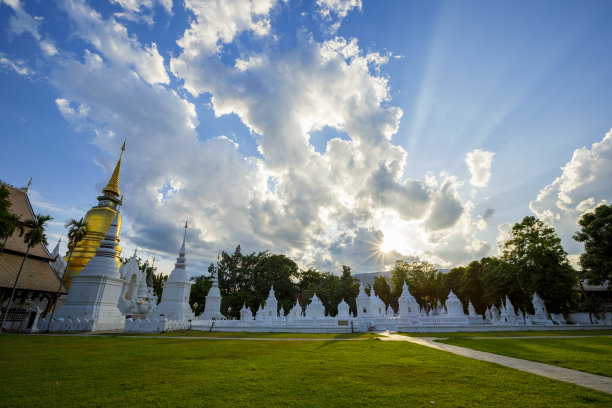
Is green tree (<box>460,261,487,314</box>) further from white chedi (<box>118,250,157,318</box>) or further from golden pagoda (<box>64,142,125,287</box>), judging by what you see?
golden pagoda (<box>64,142,125,287</box>)

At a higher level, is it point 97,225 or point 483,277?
point 97,225

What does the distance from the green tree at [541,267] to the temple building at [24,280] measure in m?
44.1

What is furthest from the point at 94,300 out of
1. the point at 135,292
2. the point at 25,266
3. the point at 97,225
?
the point at 97,225

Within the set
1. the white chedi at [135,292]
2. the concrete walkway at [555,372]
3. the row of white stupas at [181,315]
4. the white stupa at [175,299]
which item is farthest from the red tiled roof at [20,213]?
the concrete walkway at [555,372]

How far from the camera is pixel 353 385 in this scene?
6578 millimetres

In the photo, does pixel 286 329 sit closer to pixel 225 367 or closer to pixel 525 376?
pixel 225 367

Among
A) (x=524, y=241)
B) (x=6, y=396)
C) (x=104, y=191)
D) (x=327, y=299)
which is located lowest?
(x=6, y=396)

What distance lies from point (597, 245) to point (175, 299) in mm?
40857

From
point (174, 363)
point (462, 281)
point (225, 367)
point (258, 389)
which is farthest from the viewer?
point (462, 281)

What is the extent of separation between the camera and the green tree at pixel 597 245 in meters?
25.8

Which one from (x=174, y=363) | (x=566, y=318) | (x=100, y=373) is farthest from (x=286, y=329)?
(x=566, y=318)

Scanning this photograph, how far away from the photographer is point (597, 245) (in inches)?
1056

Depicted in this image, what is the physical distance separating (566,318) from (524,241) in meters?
12.1

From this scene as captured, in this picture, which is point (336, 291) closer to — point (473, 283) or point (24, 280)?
point (473, 283)
